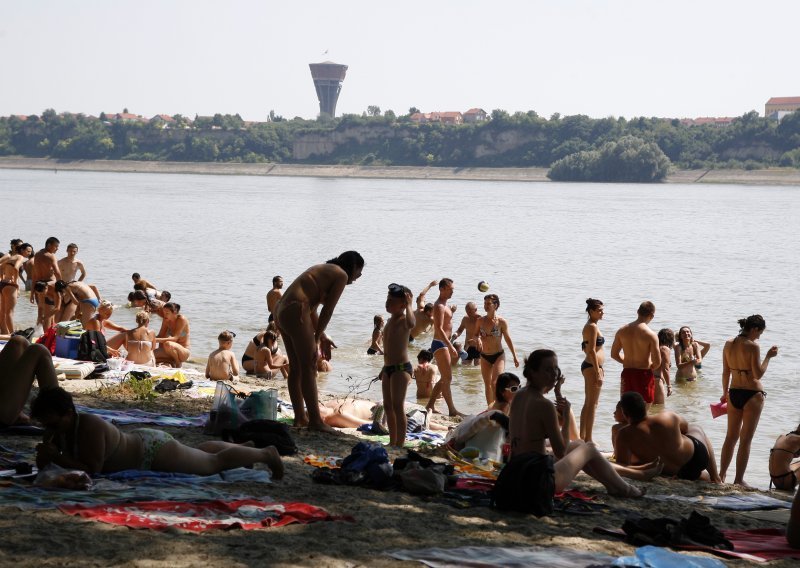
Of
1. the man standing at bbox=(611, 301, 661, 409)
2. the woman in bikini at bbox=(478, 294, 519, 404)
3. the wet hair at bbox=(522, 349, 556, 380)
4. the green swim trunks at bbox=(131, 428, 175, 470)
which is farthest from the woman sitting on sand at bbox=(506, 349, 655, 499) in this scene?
the woman in bikini at bbox=(478, 294, 519, 404)

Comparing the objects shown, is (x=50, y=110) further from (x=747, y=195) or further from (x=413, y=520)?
(x=413, y=520)

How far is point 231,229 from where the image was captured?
52.4 metres

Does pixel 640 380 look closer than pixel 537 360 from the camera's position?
No

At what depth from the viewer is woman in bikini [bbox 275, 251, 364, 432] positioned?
721 centimetres

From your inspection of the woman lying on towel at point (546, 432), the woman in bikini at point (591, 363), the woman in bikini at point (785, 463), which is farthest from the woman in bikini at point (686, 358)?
the woman lying on towel at point (546, 432)

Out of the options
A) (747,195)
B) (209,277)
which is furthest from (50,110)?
(209,277)

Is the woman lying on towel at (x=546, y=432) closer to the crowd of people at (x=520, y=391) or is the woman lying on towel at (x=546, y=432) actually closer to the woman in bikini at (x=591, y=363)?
the crowd of people at (x=520, y=391)

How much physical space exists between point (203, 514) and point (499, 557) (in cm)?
138

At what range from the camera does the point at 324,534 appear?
15.7 feet

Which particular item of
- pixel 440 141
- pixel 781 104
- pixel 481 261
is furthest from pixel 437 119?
pixel 481 261

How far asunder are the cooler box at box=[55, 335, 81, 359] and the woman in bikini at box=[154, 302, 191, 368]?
1.79 metres

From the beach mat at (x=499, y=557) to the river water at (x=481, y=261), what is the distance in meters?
4.99

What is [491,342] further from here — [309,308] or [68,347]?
[68,347]

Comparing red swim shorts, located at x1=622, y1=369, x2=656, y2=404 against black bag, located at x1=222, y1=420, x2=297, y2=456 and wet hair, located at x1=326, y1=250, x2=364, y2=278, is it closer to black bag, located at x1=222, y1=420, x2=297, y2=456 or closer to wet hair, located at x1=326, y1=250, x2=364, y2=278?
wet hair, located at x1=326, y1=250, x2=364, y2=278
